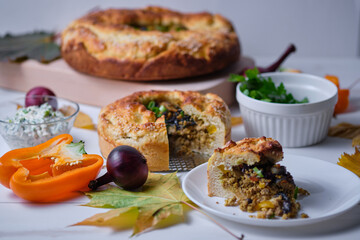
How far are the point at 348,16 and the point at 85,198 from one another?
4540 mm

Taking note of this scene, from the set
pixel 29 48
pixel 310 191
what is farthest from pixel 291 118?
pixel 29 48

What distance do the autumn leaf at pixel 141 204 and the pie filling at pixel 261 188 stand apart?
27cm

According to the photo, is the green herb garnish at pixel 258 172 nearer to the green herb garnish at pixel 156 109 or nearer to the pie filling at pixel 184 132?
the pie filling at pixel 184 132

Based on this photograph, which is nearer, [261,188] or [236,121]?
[261,188]

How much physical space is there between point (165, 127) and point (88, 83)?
141 centimetres

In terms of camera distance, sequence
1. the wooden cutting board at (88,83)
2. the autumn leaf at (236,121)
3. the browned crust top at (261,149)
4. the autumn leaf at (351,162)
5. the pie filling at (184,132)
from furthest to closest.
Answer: the wooden cutting board at (88,83) < the autumn leaf at (236,121) < the pie filling at (184,132) < the autumn leaf at (351,162) < the browned crust top at (261,149)

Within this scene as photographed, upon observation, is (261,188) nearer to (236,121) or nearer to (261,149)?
(261,149)

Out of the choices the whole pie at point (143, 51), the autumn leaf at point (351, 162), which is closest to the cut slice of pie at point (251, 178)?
the autumn leaf at point (351, 162)

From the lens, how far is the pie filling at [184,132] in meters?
A: 3.18

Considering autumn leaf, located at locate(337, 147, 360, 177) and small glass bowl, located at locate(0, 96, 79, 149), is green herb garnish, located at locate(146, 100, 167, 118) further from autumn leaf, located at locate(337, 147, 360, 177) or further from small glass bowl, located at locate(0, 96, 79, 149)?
autumn leaf, located at locate(337, 147, 360, 177)

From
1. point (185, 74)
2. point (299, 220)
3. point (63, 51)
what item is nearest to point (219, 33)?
point (185, 74)

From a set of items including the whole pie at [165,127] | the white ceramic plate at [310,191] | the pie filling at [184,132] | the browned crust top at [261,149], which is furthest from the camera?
the pie filling at [184,132]

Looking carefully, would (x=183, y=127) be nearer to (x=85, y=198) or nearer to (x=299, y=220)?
(x=85, y=198)

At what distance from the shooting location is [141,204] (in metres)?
2.44
